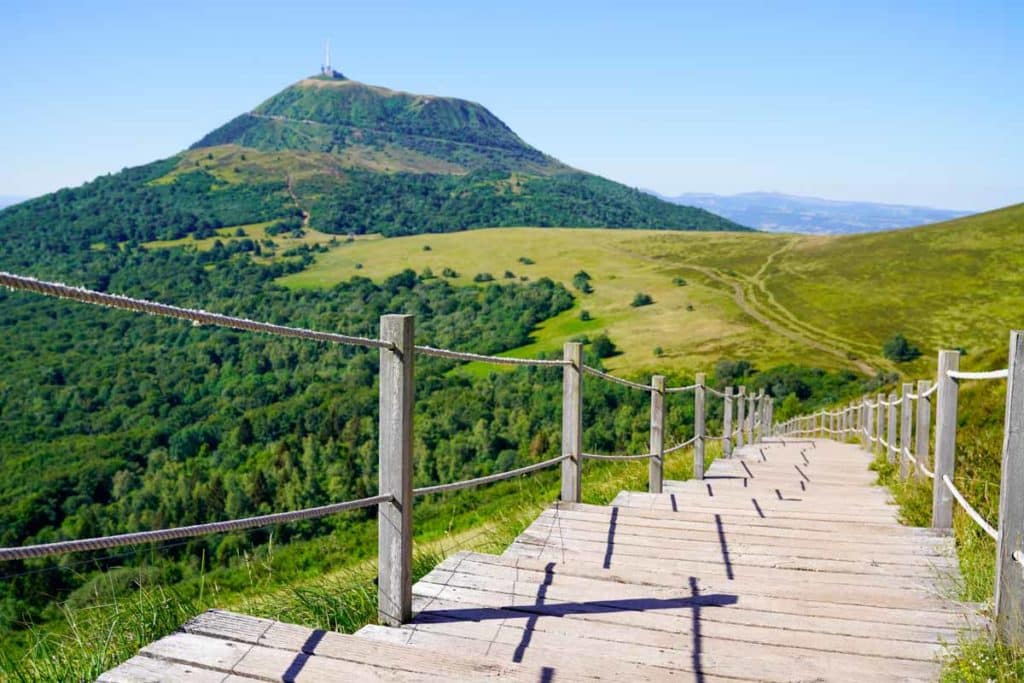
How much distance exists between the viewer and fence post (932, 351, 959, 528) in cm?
424

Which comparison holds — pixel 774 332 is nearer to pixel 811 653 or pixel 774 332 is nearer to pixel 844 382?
pixel 844 382

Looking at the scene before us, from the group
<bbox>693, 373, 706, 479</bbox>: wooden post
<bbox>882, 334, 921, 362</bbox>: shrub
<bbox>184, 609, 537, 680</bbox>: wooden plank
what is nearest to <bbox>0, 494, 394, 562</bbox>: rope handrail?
<bbox>184, 609, 537, 680</bbox>: wooden plank

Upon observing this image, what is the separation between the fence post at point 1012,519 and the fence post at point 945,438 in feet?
4.89

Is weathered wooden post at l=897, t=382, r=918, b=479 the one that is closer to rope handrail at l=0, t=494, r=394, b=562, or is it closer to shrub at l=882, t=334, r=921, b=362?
rope handrail at l=0, t=494, r=394, b=562

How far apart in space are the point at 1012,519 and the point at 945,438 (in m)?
1.66

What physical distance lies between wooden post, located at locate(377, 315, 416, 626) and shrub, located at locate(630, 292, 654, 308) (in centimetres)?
8054

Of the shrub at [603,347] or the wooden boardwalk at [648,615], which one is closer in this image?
the wooden boardwalk at [648,615]

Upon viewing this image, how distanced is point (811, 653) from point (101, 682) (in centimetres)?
210

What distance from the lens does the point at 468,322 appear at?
8944cm

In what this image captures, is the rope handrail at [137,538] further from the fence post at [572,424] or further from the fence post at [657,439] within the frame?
the fence post at [657,439]

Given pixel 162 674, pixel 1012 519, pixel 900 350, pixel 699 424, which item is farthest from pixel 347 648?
pixel 900 350

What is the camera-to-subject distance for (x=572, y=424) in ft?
16.8

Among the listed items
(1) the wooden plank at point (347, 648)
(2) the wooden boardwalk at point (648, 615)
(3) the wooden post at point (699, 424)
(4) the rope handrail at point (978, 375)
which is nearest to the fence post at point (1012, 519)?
(4) the rope handrail at point (978, 375)

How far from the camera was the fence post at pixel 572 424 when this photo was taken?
5.04m
